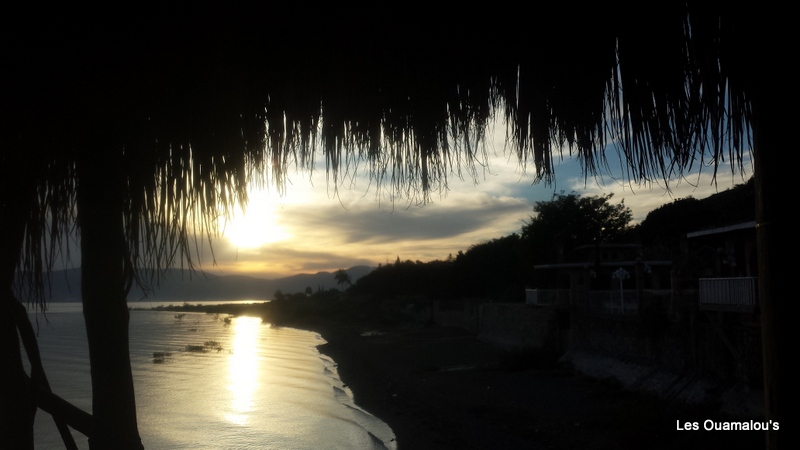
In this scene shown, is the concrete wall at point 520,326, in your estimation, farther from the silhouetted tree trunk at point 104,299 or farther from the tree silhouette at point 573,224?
the silhouetted tree trunk at point 104,299

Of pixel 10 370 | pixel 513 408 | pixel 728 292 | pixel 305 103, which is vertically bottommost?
pixel 513 408

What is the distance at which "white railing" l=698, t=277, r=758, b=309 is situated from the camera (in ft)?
36.6

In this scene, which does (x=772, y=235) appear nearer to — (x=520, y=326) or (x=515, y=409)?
(x=515, y=409)

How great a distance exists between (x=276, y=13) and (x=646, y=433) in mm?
10877

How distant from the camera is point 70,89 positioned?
169cm

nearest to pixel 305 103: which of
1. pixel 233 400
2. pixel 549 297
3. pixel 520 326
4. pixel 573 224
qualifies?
pixel 549 297

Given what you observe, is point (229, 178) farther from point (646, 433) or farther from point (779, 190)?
point (646, 433)

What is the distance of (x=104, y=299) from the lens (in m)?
1.81

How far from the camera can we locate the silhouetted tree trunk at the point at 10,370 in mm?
1664

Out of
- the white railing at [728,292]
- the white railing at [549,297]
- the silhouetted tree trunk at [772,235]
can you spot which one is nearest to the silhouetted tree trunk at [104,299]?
the silhouetted tree trunk at [772,235]

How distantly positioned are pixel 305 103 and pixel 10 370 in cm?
111

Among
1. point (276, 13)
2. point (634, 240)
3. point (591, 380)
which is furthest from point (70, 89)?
point (634, 240)

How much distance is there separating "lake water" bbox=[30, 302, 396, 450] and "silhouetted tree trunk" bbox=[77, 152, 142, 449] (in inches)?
221

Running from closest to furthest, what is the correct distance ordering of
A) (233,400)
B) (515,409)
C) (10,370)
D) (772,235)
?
(772,235) → (10,370) → (515,409) → (233,400)
